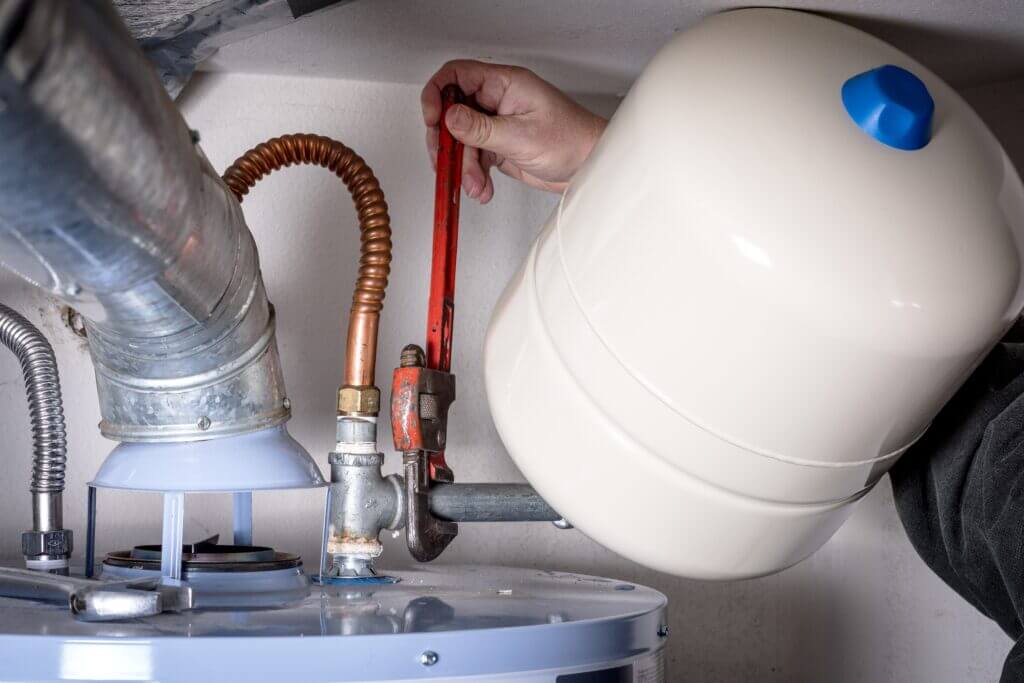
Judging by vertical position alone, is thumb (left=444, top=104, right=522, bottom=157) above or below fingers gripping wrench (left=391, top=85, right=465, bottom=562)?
above

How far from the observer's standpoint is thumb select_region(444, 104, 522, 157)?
812 millimetres

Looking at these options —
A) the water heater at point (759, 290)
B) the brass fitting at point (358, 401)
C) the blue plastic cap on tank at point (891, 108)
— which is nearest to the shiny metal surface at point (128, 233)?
the brass fitting at point (358, 401)

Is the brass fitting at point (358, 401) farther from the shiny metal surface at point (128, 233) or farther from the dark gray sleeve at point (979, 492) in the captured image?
the dark gray sleeve at point (979, 492)

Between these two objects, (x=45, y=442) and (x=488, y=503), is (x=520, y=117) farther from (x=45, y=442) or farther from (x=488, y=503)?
(x=45, y=442)

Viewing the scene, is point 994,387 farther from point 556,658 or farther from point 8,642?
point 8,642

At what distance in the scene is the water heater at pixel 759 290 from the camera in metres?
0.48

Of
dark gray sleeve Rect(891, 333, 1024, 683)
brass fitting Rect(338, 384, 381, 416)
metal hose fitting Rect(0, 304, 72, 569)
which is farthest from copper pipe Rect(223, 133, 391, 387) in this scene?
dark gray sleeve Rect(891, 333, 1024, 683)

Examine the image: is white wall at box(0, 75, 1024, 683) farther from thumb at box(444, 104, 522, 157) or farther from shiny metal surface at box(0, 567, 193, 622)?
shiny metal surface at box(0, 567, 193, 622)

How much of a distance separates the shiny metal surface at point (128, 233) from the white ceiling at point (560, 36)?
→ 0.95ft

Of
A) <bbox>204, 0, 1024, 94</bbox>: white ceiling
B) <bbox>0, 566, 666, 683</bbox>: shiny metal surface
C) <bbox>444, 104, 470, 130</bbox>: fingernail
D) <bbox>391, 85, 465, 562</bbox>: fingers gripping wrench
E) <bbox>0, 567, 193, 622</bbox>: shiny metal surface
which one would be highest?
<bbox>204, 0, 1024, 94</bbox>: white ceiling

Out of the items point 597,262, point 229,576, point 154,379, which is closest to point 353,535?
point 229,576

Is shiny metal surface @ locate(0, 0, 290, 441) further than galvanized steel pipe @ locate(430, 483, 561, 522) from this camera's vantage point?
No

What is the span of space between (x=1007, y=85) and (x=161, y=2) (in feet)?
2.67

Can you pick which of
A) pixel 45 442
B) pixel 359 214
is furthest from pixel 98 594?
pixel 359 214
